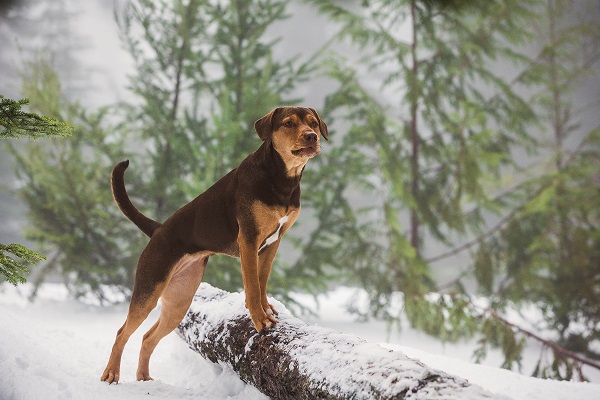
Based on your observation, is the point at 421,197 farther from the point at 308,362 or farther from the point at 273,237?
the point at 308,362

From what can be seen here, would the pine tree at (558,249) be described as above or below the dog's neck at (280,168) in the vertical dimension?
below

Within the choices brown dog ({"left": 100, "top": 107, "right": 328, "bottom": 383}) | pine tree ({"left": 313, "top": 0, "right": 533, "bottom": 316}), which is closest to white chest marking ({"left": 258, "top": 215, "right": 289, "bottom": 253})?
brown dog ({"left": 100, "top": 107, "right": 328, "bottom": 383})

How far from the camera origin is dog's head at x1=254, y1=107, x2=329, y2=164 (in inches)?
61.8

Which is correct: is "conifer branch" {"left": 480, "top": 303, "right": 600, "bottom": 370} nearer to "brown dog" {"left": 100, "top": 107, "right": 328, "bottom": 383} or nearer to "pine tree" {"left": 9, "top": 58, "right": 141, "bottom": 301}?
"brown dog" {"left": 100, "top": 107, "right": 328, "bottom": 383}

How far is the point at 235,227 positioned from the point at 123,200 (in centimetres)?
54

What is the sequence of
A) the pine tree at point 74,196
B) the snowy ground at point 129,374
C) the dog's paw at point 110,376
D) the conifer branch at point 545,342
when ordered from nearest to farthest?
the snowy ground at point 129,374
the dog's paw at point 110,376
the conifer branch at point 545,342
the pine tree at point 74,196

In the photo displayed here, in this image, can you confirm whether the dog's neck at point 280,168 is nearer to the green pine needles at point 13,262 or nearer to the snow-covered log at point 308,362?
the snow-covered log at point 308,362

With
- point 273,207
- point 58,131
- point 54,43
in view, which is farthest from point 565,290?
point 54,43

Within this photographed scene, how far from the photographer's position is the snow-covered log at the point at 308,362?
1282 millimetres

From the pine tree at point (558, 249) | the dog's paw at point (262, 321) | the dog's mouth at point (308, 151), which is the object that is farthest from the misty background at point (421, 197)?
the dog's mouth at point (308, 151)

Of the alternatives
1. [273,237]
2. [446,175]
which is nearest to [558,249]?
[446,175]

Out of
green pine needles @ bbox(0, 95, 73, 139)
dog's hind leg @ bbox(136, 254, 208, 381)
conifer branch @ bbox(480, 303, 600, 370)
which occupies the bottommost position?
conifer branch @ bbox(480, 303, 600, 370)

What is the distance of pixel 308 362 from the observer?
5.25 ft

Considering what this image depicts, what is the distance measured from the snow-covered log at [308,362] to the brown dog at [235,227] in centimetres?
12
